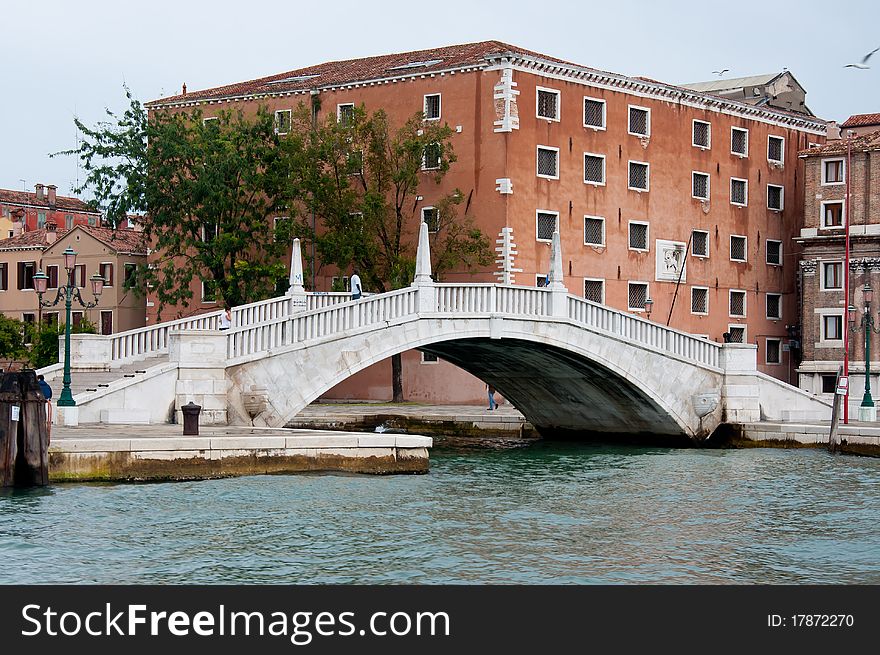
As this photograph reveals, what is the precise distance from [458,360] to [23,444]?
15206mm

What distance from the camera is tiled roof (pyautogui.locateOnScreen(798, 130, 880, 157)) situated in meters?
47.5

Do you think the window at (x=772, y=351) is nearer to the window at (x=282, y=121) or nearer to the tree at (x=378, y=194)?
the tree at (x=378, y=194)

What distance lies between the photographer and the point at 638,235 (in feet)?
143

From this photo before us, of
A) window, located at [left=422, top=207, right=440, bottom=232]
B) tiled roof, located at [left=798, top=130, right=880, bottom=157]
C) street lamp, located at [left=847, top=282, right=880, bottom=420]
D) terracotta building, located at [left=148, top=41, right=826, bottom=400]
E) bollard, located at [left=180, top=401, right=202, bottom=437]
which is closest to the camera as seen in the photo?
bollard, located at [left=180, top=401, right=202, bottom=437]

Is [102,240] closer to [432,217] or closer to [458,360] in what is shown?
[432,217]

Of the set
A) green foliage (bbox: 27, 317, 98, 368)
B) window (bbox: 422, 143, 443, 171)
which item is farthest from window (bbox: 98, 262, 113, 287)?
window (bbox: 422, 143, 443, 171)

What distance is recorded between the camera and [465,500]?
2161cm

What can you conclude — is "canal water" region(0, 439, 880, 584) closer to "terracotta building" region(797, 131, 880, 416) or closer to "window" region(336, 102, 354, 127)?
"window" region(336, 102, 354, 127)

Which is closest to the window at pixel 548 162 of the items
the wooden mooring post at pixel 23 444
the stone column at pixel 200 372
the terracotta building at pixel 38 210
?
the stone column at pixel 200 372

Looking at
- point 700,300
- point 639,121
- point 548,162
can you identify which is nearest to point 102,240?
point 548,162

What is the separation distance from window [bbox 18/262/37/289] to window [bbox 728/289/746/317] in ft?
91.6

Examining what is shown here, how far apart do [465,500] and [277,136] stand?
23401 millimetres

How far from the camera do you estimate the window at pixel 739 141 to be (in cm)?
4684

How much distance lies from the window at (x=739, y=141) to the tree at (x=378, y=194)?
34.2 ft
